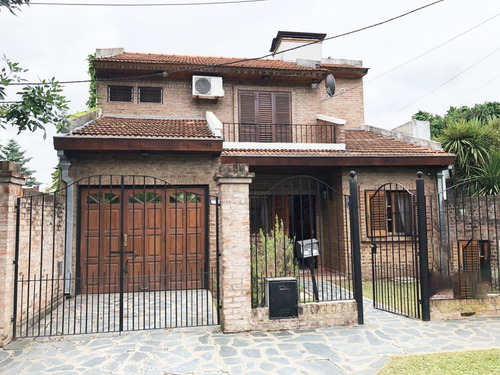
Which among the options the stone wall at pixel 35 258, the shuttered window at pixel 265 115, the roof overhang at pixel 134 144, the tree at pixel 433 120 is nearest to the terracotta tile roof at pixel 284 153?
the roof overhang at pixel 134 144

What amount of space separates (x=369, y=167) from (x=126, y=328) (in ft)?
23.8

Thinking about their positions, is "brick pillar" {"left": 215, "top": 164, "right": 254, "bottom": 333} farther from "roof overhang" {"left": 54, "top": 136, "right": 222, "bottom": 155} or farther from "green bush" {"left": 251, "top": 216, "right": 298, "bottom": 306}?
"roof overhang" {"left": 54, "top": 136, "right": 222, "bottom": 155}

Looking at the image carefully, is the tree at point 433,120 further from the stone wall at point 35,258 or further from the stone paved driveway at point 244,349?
the stone wall at point 35,258

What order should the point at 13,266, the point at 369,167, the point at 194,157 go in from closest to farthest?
the point at 13,266
the point at 194,157
the point at 369,167

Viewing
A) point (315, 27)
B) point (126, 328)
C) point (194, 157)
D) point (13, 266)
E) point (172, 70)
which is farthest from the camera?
point (315, 27)

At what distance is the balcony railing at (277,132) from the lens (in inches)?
434

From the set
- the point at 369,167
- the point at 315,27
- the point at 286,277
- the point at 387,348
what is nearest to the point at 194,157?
the point at 286,277

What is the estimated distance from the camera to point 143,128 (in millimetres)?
8766

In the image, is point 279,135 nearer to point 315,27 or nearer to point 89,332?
point 315,27

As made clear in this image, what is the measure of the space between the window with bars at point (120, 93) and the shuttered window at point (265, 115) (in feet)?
11.4

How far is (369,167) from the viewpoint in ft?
31.1

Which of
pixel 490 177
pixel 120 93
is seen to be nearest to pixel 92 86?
pixel 120 93

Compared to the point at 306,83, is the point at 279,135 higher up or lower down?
lower down

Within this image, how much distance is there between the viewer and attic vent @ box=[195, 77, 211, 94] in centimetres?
1062
